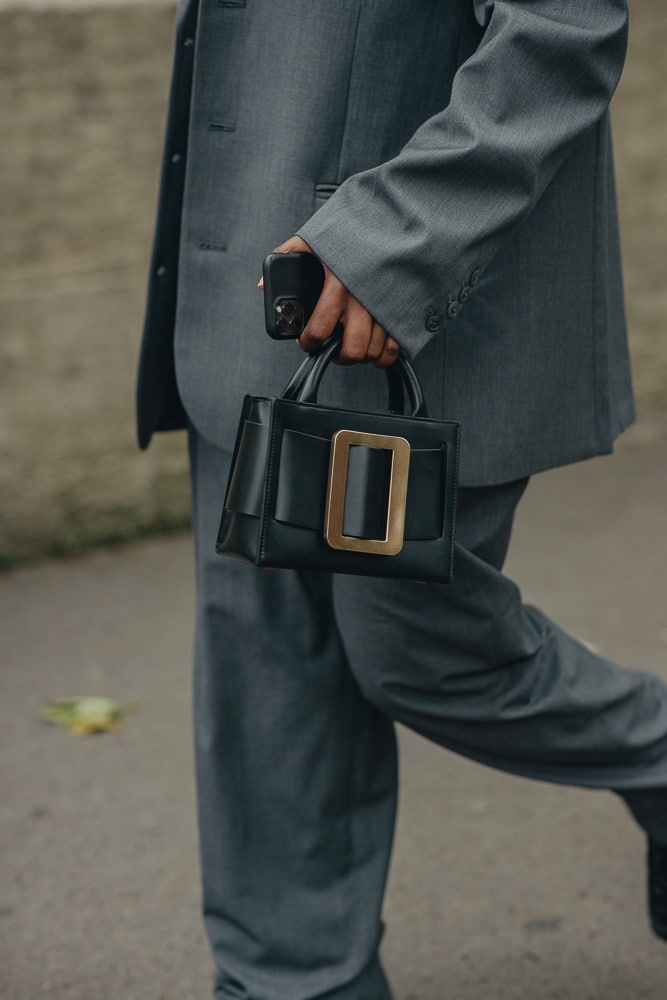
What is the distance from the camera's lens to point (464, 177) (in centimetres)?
150

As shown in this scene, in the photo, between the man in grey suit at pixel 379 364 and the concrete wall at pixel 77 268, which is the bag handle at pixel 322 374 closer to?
the man in grey suit at pixel 379 364

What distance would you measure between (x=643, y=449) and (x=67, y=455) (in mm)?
1990

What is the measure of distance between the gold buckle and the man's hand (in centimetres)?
11

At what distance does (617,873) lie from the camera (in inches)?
95.1

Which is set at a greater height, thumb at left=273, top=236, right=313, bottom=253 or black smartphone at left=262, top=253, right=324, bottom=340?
thumb at left=273, top=236, right=313, bottom=253

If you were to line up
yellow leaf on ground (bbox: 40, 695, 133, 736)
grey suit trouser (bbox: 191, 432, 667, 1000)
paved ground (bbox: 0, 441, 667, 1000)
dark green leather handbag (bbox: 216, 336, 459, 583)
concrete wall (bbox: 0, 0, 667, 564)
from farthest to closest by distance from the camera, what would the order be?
1. concrete wall (bbox: 0, 0, 667, 564)
2. yellow leaf on ground (bbox: 40, 695, 133, 736)
3. paved ground (bbox: 0, 441, 667, 1000)
4. grey suit trouser (bbox: 191, 432, 667, 1000)
5. dark green leather handbag (bbox: 216, 336, 459, 583)

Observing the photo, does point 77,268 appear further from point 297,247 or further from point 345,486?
point 345,486

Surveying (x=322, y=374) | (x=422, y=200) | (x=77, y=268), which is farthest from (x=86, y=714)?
(x=422, y=200)

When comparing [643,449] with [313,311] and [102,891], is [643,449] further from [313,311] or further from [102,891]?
[313,311]

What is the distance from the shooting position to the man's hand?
1.49 metres

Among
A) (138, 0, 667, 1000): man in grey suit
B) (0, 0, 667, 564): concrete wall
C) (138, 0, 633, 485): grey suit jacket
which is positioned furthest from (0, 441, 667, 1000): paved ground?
(138, 0, 633, 485): grey suit jacket

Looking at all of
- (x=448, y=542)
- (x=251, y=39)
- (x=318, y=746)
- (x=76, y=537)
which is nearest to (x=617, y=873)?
(x=318, y=746)

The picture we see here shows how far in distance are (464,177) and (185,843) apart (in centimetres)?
159

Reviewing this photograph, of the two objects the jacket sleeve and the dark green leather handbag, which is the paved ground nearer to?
the dark green leather handbag
